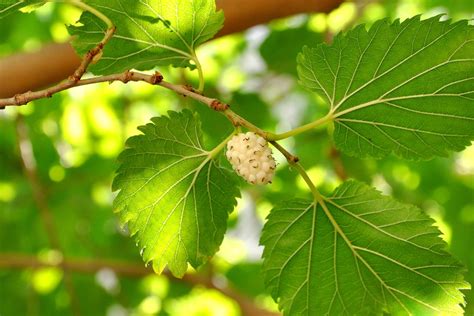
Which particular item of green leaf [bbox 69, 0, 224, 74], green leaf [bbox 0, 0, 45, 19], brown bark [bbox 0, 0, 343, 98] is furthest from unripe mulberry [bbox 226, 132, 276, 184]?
brown bark [bbox 0, 0, 343, 98]

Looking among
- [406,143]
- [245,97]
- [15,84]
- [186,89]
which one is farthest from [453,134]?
[245,97]

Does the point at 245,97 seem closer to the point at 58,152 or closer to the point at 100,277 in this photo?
the point at 58,152

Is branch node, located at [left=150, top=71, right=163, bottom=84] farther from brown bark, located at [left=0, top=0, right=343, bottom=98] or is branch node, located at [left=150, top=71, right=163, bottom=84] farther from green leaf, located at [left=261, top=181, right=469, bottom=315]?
brown bark, located at [left=0, top=0, right=343, bottom=98]

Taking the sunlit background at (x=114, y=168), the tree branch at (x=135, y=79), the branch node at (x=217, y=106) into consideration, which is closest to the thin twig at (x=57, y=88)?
the tree branch at (x=135, y=79)

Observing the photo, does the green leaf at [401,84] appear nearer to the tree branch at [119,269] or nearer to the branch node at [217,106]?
the branch node at [217,106]

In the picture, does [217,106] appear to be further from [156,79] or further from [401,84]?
[401,84]

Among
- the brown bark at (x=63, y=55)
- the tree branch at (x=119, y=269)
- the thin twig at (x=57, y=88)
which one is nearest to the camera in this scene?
the thin twig at (x=57, y=88)

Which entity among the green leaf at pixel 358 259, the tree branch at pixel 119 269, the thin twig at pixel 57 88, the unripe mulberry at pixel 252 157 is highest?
the tree branch at pixel 119 269

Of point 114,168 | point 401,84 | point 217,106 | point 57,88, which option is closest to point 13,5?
point 57,88
